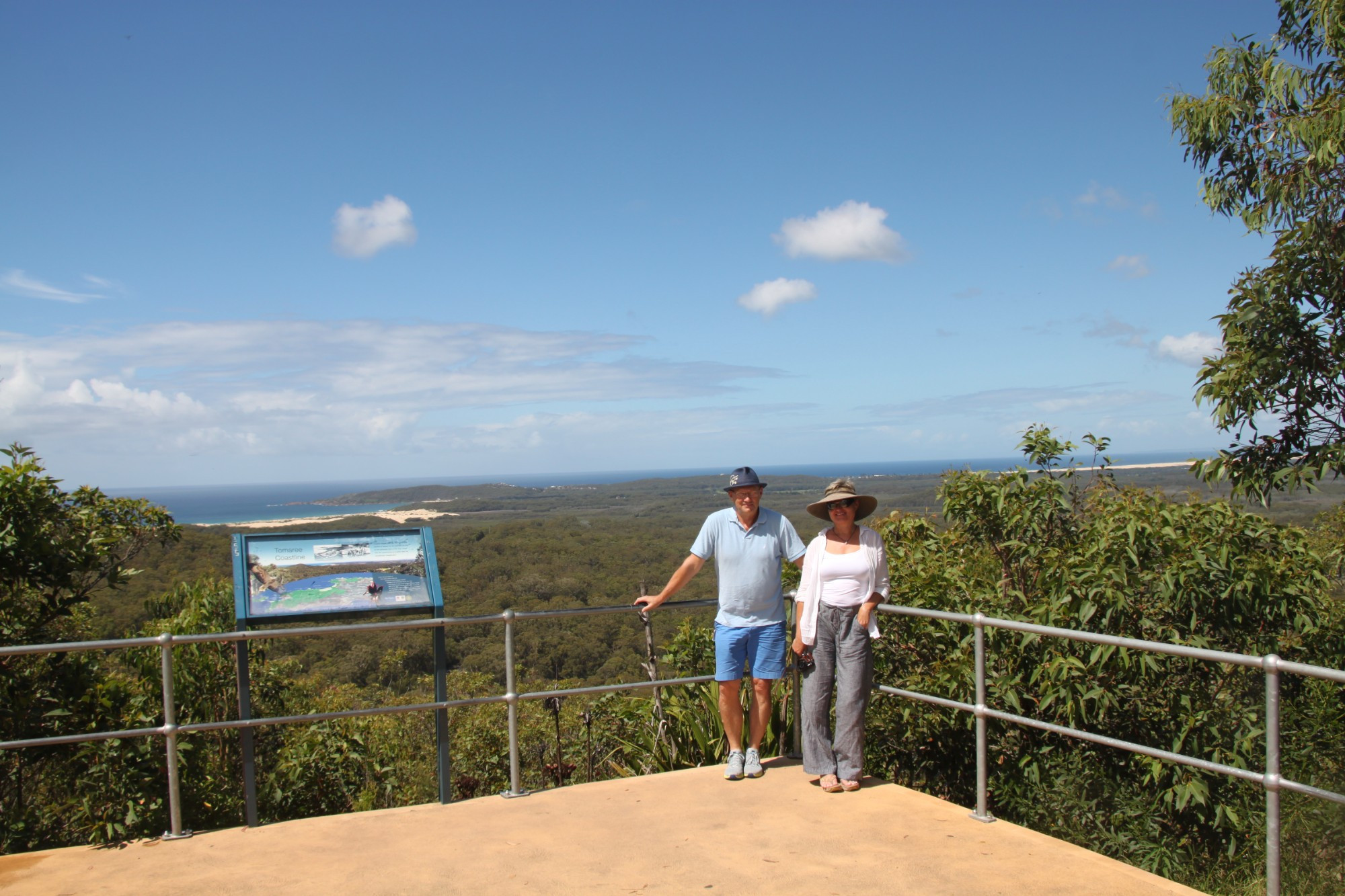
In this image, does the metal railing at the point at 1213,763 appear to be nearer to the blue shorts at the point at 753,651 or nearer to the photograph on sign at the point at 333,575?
the blue shorts at the point at 753,651

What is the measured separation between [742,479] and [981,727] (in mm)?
1581

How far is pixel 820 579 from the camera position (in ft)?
15.1

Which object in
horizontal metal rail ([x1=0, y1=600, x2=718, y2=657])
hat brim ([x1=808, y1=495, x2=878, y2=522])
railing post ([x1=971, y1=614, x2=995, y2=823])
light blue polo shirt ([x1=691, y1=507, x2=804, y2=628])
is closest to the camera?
horizontal metal rail ([x1=0, y1=600, x2=718, y2=657])

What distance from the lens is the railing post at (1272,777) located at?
9.98 ft

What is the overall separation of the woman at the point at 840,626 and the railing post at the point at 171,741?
279 centimetres

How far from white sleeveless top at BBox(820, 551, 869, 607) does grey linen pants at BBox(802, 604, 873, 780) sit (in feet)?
0.14

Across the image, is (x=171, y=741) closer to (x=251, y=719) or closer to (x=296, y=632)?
(x=251, y=719)

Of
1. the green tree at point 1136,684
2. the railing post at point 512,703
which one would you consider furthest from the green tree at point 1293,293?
the railing post at point 512,703

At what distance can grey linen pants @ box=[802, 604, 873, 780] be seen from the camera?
450cm

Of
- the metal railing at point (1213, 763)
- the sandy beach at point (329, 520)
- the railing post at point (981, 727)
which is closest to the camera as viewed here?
the metal railing at point (1213, 763)

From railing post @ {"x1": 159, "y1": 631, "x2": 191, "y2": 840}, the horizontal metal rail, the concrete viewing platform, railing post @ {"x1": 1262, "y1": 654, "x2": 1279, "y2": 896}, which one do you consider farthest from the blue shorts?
railing post @ {"x1": 159, "y1": 631, "x2": 191, "y2": 840}

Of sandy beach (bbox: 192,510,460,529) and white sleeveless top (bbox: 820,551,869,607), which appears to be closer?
white sleeveless top (bbox: 820,551,869,607)

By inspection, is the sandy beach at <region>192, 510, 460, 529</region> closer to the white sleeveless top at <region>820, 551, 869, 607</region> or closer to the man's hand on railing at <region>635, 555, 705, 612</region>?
the man's hand on railing at <region>635, 555, 705, 612</region>

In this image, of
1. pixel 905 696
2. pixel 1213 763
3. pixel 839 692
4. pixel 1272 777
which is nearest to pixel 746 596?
pixel 839 692
